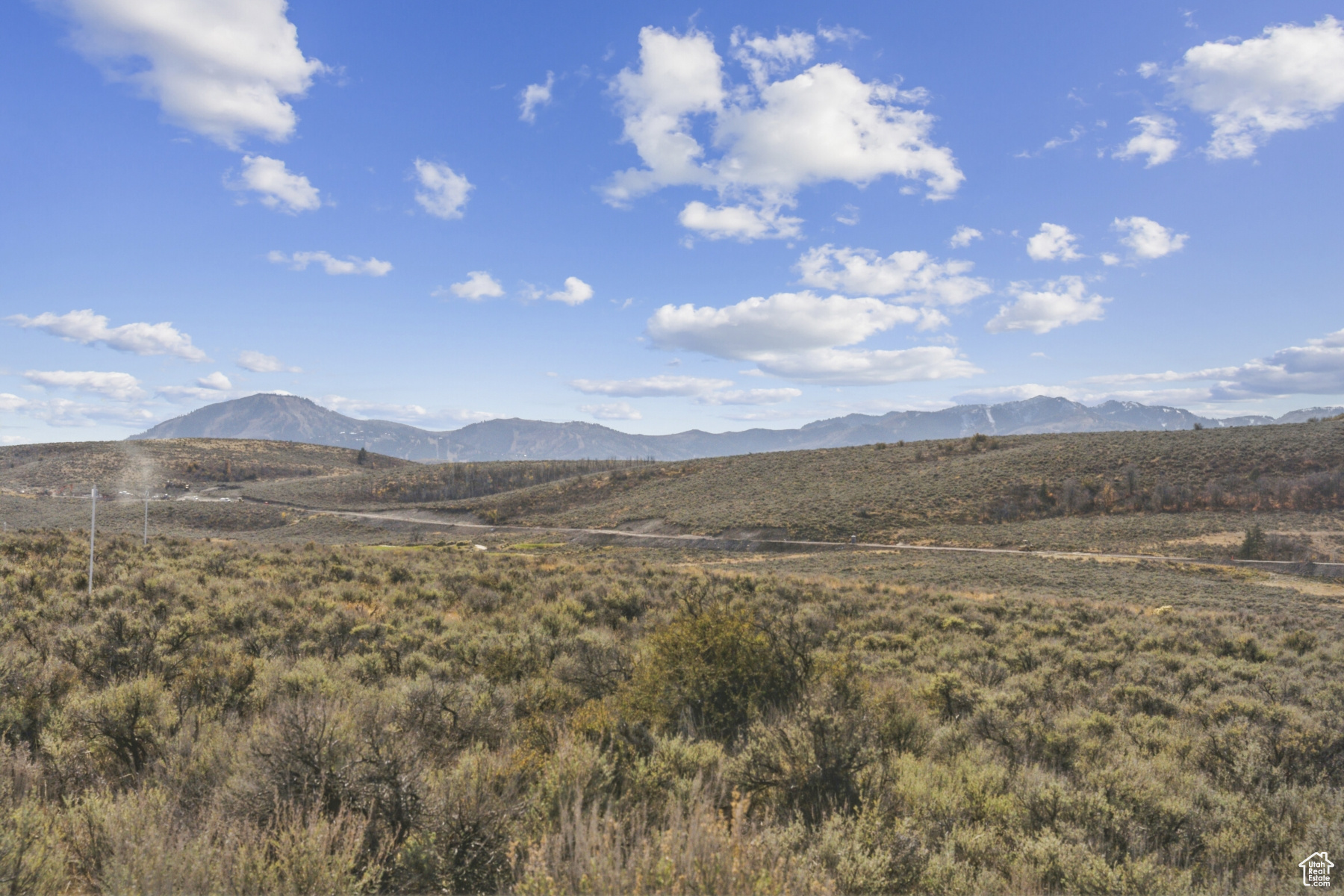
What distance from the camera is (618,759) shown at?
188 inches

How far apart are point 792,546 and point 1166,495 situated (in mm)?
33821

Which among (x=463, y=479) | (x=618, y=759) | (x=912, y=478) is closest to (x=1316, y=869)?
(x=618, y=759)

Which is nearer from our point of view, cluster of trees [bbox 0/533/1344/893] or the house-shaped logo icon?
cluster of trees [bbox 0/533/1344/893]

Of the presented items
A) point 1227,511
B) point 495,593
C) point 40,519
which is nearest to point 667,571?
point 495,593

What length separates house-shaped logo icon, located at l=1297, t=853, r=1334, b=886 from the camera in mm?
3906

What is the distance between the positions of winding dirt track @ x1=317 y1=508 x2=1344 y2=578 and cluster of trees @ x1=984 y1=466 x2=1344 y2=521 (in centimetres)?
1458

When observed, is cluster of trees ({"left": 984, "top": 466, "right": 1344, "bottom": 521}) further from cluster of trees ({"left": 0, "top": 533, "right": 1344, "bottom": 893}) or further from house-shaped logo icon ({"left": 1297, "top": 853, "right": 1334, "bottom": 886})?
house-shaped logo icon ({"left": 1297, "top": 853, "right": 1334, "bottom": 886})

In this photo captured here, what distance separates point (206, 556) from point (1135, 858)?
73.0 ft

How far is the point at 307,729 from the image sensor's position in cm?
426

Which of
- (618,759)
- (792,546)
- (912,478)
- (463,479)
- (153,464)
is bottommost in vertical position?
(792,546)

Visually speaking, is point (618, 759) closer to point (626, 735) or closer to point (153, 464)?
point (626, 735)

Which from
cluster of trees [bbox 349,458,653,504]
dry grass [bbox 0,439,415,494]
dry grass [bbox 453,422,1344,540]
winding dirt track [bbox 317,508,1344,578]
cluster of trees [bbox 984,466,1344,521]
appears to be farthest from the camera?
dry grass [bbox 0,439,415,494]

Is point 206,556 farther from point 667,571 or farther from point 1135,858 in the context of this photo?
point 1135,858

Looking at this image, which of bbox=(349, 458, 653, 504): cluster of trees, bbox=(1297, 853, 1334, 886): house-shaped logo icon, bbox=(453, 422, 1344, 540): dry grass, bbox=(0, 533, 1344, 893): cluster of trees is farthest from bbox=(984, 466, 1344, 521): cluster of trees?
bbox=(349, 458, 653, 504): cluster of trees
